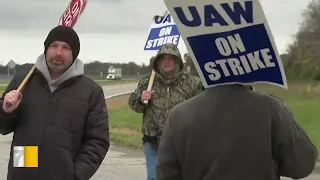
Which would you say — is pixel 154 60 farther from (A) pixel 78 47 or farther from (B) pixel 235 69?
(B) pixel 235 69

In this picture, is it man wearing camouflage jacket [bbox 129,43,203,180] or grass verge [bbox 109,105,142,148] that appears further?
grass verge [bbox 109,105,142,148]

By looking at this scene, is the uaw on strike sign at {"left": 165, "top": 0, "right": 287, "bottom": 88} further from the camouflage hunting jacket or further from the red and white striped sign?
the camouflage hunting jacket

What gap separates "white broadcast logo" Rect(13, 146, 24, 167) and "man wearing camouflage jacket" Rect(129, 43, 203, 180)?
1.88 m

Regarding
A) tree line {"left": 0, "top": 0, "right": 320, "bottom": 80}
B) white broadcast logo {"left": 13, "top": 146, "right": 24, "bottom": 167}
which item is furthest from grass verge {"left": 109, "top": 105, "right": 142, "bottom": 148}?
tree line {"left": 0, "top": 0, "right": 320, "bottom": 80}

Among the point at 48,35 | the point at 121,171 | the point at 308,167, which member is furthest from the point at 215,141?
the point at 121,171

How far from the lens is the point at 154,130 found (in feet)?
18.0

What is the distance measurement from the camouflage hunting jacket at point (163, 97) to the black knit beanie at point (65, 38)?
5.38ft

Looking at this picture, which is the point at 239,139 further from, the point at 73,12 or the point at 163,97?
the point at 163,97

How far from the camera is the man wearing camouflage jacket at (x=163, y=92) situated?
213 inches

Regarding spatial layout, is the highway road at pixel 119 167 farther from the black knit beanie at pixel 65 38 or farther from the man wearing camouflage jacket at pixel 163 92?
the black knit beanie at pixel 65 38

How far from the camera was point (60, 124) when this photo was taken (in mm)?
3736

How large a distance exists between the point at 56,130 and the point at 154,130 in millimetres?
1855

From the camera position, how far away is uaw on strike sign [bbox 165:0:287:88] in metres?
2.44

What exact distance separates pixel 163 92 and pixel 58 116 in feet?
6.18
